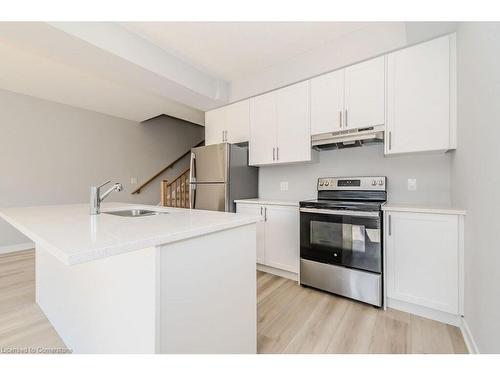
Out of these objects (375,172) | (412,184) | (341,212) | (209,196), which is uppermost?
(375,172)

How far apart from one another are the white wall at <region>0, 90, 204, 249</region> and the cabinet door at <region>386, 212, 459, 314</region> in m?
4.59

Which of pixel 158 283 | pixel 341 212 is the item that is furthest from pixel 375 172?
pixel 158 283

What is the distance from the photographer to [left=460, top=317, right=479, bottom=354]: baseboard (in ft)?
4.44

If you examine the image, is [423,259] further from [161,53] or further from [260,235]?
[161,53]

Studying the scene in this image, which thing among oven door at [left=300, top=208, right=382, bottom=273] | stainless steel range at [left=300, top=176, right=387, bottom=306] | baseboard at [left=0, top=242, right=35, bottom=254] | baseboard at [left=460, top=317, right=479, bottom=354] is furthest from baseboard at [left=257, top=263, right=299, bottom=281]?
baseboard at [left=0, top=242, right=35, bottom=254]

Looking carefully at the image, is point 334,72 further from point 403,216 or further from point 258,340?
point 258,340

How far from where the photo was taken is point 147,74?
2369 millimetres

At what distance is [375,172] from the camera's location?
2.40m

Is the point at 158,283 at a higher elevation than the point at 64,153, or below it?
below

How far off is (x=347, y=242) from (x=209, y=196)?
176cm

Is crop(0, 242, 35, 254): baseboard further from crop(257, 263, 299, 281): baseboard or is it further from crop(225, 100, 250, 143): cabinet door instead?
crop(257, 263, 299, 281): baseboard

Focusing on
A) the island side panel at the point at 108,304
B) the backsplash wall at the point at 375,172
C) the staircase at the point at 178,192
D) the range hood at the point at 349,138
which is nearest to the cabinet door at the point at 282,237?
the backsplash wall at the point at 375,172
